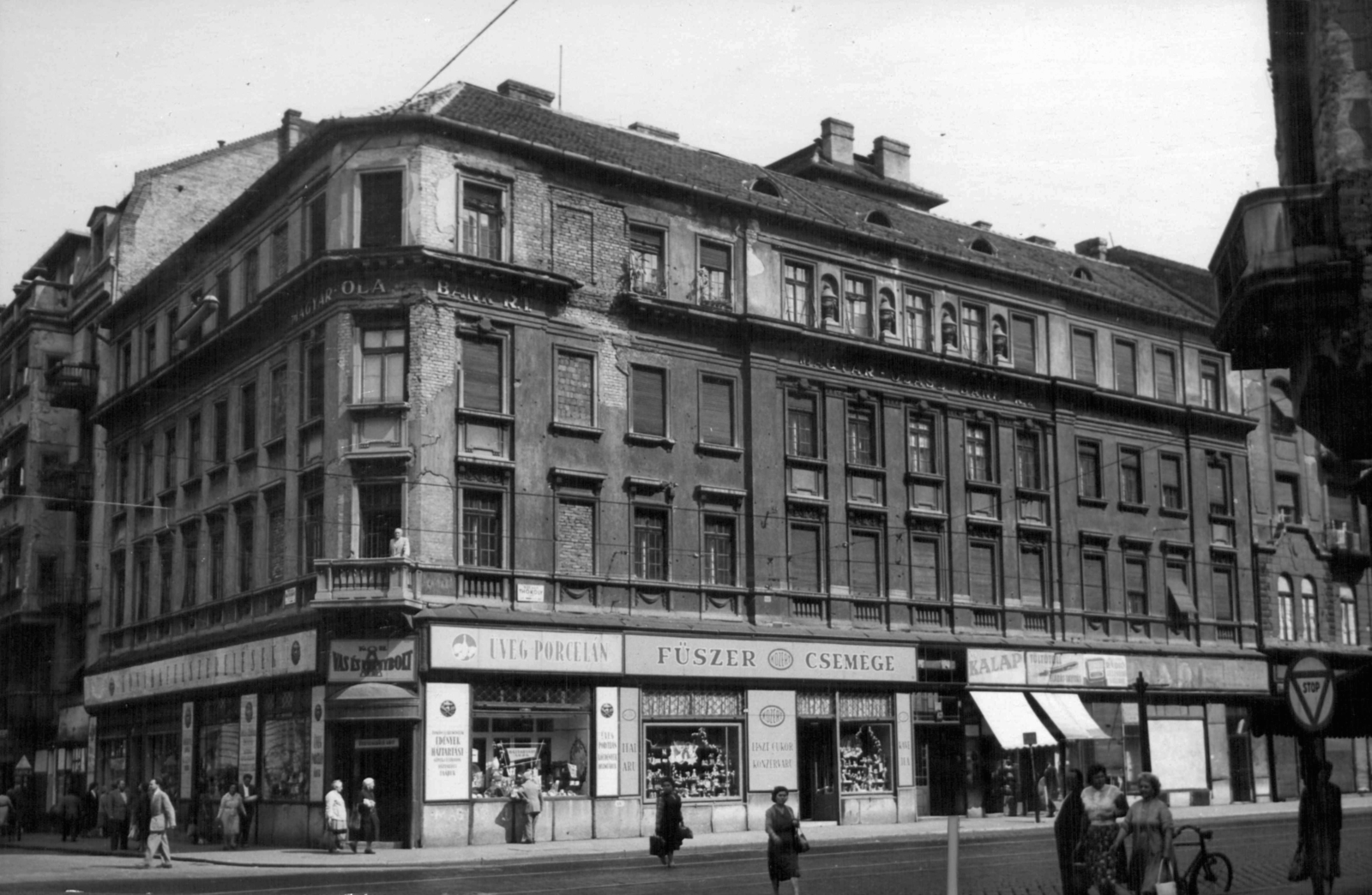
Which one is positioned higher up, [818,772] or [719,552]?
[719,552]

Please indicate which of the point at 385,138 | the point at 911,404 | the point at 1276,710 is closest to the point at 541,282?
the point at 385,138

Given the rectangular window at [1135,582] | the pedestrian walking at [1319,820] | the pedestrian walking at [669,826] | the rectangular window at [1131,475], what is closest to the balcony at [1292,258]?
the pedestrian walking at [1319,820]

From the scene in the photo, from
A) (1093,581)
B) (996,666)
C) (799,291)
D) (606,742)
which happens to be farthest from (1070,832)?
(1093,581)

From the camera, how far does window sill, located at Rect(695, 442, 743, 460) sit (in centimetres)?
3838

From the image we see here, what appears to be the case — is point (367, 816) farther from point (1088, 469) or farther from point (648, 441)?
point (1088, 469)

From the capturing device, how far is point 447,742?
32.7 m

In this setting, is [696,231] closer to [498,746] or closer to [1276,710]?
[498,746]

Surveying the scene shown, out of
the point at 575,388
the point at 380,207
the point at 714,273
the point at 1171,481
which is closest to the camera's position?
the point at 380,207

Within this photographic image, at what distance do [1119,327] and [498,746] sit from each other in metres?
25.2

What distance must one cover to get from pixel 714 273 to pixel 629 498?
6430mm

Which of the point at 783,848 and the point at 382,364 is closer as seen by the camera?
the point at 783,848

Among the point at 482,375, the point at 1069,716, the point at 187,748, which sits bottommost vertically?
the point at 187,748

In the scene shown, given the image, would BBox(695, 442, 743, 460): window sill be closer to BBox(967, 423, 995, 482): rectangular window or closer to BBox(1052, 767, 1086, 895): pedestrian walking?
BBox(967, 423, 995, 482): rectangular window

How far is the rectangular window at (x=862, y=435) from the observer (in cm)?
4166
